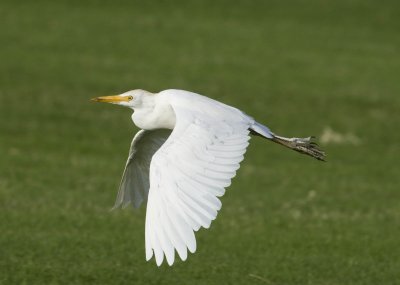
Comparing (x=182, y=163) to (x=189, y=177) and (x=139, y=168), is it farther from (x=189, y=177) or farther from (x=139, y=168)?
(x=139, y=168)

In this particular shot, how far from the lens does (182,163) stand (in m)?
6.66

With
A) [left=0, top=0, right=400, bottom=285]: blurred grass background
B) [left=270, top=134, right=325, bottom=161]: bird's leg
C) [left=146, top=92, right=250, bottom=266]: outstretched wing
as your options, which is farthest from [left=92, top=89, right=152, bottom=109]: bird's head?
[left=270, top=134, right=325, bottom=161]: bird's leg

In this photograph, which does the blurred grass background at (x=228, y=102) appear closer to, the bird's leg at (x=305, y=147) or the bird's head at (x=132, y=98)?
the bird's leg at (x=305, y=147)

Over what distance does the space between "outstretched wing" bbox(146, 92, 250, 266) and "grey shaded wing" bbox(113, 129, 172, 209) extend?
1159 millimetres

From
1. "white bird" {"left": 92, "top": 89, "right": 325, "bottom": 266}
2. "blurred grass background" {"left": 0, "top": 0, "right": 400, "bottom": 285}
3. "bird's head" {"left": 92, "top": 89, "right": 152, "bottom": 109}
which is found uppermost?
"white bird" {"left": 92, "top": 89, "right": 325, "bottom": 266}

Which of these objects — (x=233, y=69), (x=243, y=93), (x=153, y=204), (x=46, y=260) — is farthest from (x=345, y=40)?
(x=153, y=204)

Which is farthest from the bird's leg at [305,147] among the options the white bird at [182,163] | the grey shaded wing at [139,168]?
the grey shaded wing at [139,168]

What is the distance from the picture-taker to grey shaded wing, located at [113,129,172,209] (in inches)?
339

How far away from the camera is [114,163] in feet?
49.4

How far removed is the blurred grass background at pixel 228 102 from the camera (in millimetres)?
9102

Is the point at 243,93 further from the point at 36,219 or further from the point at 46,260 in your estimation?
the point at 46,260

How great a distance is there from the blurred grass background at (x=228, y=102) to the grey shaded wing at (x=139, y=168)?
574mm

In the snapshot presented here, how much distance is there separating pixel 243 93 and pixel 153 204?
14.4 metres

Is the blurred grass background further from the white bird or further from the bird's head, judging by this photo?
the bird's head
